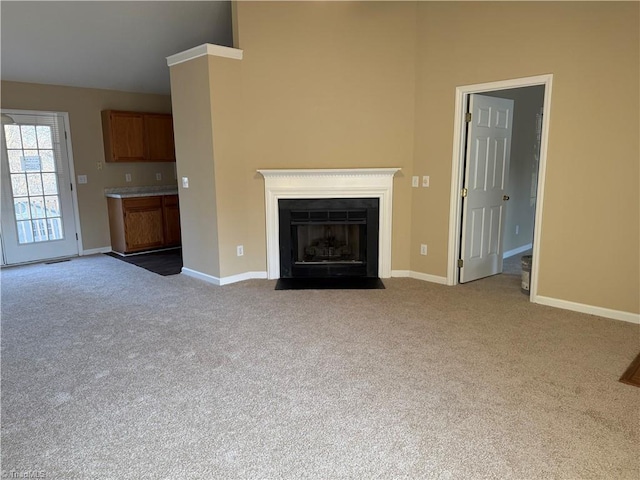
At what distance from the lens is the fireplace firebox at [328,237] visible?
16.2 ft

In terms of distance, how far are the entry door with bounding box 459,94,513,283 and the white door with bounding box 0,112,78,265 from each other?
5.44 metres

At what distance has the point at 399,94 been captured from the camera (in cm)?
479

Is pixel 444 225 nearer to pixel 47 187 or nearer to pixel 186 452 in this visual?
pixel 186 452

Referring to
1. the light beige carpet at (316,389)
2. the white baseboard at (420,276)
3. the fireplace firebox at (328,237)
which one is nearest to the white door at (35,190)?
the light beige carpet at (316,389)

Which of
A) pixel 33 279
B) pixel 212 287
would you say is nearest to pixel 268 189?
pixel 212 287

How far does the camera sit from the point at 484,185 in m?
4.82

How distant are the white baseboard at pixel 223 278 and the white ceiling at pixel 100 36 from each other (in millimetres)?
2919

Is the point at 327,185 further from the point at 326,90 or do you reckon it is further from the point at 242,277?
the point at 242,277

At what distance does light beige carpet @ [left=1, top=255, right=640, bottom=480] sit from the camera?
6.63 ft

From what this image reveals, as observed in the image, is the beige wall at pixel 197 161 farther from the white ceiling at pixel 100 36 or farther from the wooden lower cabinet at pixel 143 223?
the wooden lower cabinet at pixel 143 223

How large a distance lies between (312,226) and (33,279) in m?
3.36

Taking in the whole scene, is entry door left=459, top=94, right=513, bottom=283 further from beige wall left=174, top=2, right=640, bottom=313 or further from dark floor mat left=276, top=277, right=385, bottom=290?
dark floor mat left=276, top=277, right=385, bottom=290

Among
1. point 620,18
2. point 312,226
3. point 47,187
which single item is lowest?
point 312,226

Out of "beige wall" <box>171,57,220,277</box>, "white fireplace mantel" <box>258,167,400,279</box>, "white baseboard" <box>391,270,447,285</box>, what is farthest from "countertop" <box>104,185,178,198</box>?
"white baseboard" <box>391,270,447,285</box>
